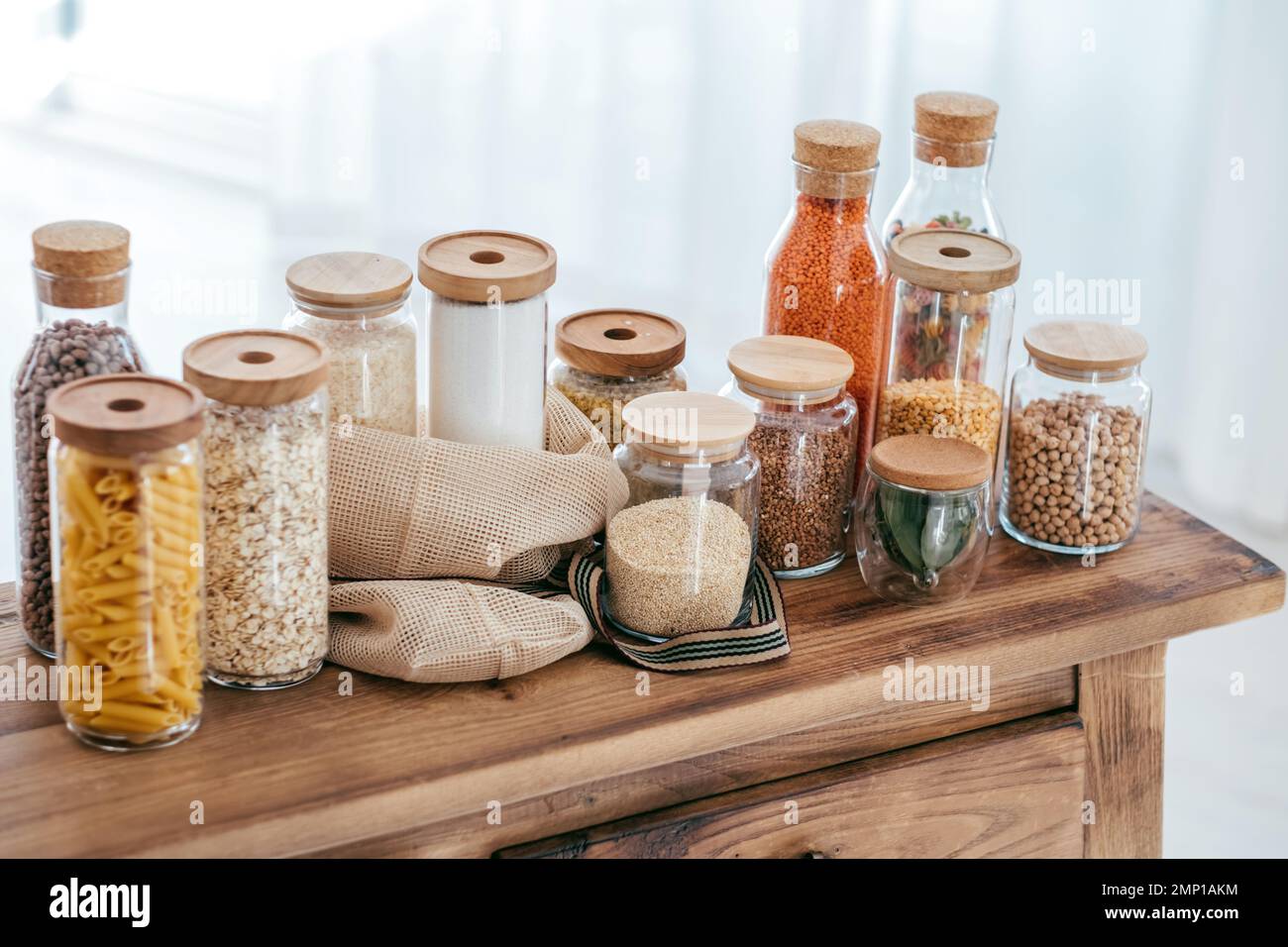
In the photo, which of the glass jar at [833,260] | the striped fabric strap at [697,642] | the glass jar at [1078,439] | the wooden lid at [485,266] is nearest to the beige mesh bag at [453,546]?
the striped fabric strap at [697,642]

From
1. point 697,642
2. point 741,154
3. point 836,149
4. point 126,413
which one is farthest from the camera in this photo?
point 741,154

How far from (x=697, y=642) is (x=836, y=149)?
1.41 ft

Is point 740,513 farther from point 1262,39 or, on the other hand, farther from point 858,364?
point 1262,39

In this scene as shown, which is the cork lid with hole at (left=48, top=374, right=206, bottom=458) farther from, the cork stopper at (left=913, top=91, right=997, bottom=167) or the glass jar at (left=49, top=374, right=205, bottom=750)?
the cork stopper at (left=913, top=91, right=997, bottom=167)

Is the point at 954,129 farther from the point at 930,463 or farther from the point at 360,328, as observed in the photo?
the point at 360,328

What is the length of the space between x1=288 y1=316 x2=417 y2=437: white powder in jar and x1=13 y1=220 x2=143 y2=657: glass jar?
0.15 meters

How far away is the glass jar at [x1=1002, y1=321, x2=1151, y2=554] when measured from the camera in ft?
4.05

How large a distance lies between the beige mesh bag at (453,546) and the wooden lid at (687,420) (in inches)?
2.8

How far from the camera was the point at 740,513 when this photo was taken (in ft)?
3.69

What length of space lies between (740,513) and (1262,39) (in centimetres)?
178

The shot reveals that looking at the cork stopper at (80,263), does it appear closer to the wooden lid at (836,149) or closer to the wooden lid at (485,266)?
the wooden lid at (485,266)

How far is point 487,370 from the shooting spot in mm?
1135

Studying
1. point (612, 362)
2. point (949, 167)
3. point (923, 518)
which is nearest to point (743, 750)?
point (923, 518)

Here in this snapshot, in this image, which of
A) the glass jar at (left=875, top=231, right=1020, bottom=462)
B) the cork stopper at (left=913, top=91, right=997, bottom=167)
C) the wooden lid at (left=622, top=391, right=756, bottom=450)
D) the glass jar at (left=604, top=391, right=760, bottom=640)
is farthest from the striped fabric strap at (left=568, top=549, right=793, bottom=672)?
the cork stopper at (left=913, top=91, right=997, bottom=167)
